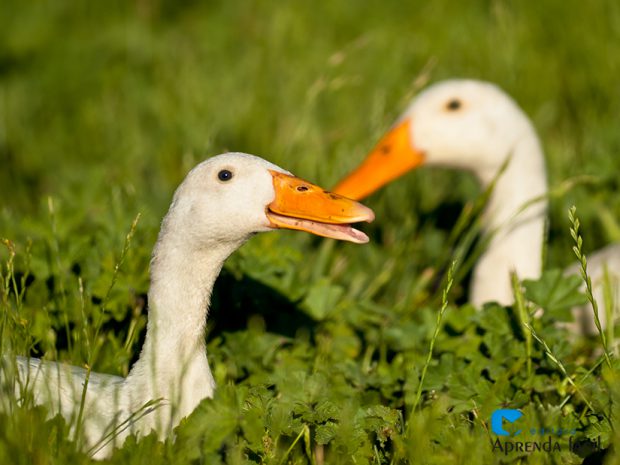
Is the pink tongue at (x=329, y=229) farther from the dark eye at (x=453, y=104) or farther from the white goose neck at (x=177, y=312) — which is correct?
the dark eye at (x=453, y=104)

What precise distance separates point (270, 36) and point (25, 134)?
178 cm

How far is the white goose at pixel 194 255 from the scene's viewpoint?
3.03m

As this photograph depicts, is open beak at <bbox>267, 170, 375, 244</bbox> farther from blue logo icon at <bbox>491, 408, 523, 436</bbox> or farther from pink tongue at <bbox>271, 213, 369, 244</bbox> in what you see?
blue logo icon at <bbox>491, 408, 523, 436</bbox>

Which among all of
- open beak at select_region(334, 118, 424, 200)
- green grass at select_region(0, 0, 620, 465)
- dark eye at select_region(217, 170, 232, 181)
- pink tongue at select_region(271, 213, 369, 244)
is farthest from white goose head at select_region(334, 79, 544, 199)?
dark eye at select_region(217, 170, 232, 181)

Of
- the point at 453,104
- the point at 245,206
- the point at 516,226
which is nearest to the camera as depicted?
the point at 245,206

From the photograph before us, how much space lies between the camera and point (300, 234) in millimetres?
4859

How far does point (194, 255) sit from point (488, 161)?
6.84ft

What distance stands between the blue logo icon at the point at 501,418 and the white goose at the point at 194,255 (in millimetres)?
661

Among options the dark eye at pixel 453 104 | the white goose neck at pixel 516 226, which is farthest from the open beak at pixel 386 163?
the white goose neck at pixel 516 226

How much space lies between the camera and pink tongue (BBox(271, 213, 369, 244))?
3.08 m

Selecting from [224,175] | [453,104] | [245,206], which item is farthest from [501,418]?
[453,104]

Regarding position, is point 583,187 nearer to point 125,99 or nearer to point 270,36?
point 270,36

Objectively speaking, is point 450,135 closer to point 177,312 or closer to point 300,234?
point 300,234

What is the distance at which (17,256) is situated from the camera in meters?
3.88
